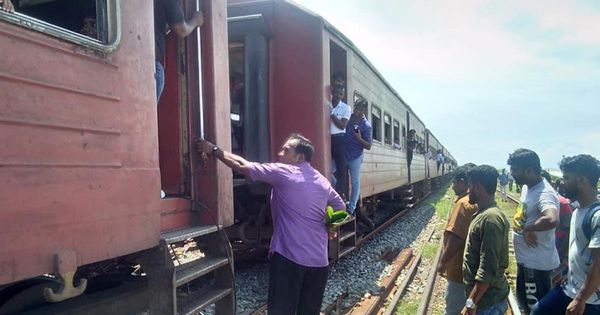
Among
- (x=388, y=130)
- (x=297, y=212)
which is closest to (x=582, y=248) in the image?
(x=297, y=212)

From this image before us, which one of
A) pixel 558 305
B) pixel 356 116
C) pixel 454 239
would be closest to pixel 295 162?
pixel 454 239

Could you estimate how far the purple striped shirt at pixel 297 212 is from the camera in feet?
11.5

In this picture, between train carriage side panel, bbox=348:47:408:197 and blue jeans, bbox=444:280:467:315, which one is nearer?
blue jeans, bbox=444:280:467:315

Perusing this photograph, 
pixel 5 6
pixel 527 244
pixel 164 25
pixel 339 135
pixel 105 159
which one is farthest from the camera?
pixel 339 135

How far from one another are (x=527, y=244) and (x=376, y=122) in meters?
5.57

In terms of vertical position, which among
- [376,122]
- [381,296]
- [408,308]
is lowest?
[408,308]

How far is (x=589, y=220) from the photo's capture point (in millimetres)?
3189

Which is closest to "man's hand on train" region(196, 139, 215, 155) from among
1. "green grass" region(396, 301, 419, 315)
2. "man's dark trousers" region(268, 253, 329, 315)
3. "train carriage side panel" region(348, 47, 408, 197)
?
"man's dark trousers" region(268, 253, 329, 315)

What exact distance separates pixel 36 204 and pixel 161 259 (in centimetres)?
94

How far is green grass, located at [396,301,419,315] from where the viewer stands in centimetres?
568

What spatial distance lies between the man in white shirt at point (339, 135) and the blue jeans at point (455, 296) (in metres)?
Result: 2.67

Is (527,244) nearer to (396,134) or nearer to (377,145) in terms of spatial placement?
(377,145)

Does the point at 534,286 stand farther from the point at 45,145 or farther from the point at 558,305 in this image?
the point at 45,145

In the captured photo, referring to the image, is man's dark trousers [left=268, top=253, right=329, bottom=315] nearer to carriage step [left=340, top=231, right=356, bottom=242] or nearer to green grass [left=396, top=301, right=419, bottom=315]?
green grass [left=396, top=301, right=419, bottom=315]
